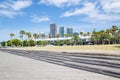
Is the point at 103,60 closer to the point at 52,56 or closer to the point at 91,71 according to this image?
the point at 91,71

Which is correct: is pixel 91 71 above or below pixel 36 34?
below

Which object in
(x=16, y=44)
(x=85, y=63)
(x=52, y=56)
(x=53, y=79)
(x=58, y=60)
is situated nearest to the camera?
(x=53, y=79)

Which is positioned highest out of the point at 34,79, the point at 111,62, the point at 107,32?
the point at 107,32

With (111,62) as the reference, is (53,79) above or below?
below

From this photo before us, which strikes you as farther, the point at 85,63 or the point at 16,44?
the point at 16,44

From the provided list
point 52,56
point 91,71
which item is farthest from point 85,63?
point 52,56

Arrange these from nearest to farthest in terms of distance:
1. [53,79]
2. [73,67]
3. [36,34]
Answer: [53,79] → [73,67] → [36,34]

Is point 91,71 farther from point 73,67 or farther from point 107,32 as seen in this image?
point 107,32

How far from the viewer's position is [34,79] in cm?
793

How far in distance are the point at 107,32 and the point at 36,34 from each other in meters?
74.5

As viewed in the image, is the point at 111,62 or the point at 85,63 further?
the point at 85,63

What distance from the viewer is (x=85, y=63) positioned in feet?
33.8

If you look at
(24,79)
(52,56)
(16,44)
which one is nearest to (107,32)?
(16,44)

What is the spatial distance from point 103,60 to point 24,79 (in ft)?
11.3
